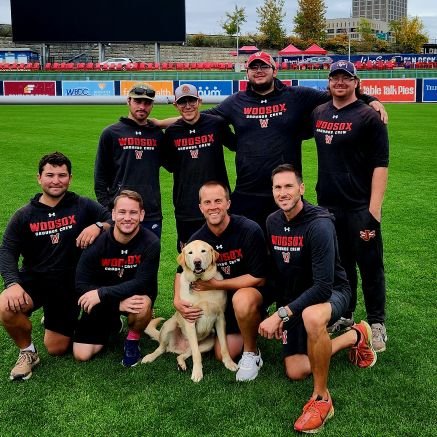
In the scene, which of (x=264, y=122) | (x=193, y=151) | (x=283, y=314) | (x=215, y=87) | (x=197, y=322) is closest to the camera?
(x=283, y=314)

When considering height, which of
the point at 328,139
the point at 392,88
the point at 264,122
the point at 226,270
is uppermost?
the point at 392,88

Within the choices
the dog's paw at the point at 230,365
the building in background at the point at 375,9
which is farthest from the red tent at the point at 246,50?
the building in background at the point at 375,9

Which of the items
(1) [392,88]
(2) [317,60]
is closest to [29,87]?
(1) [392,88]

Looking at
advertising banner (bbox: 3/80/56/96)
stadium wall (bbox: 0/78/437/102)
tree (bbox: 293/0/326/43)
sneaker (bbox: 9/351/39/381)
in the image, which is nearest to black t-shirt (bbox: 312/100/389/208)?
sneaker (bbox: 9/351/39/381)

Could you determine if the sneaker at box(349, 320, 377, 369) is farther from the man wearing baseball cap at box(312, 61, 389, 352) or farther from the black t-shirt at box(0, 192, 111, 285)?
the black t-shirt at box(0, 192, 111, 285)

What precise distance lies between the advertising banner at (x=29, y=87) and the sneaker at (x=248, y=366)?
32697mm

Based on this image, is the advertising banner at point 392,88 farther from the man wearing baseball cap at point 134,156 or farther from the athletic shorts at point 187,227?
the man wearing baseball cap at point 134,156

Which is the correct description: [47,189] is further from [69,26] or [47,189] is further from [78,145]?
[69,26]

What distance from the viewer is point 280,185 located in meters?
4.14

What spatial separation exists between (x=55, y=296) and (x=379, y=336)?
281 centimetres

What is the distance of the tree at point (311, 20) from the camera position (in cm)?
7325

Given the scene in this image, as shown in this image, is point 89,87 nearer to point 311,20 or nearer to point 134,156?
point 134,156

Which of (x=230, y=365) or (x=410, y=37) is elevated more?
(x=410, y=37)

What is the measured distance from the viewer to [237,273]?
468cm
